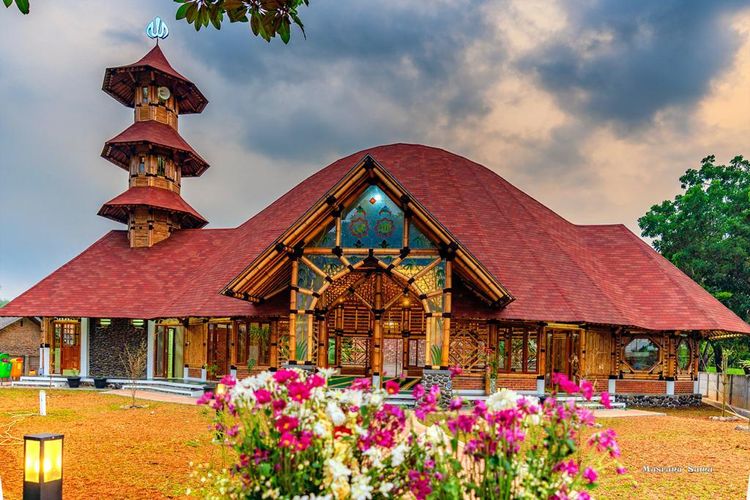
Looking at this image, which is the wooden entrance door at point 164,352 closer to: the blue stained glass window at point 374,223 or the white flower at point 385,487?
the blue stained glass window at point 374,223

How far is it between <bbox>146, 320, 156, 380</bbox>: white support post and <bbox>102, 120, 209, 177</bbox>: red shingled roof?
8.42 meters

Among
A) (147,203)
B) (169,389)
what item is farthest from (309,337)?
(147,203)

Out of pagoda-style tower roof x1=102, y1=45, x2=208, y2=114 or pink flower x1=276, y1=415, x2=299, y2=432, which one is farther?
pagoda-style tower roof x1=102, y1=45, x2=208, y2=114

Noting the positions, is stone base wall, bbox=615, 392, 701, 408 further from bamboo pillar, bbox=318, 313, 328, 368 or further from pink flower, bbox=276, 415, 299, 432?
pink flower, bbox=276, 415, 299, 432

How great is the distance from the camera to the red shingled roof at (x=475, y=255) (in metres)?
18.8

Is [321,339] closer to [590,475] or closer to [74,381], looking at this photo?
[74,381]

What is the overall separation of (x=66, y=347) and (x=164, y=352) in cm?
427

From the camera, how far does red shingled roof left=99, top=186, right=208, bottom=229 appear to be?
2442cm

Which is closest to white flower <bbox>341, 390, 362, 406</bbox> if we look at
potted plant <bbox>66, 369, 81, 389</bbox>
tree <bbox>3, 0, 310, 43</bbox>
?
tree <bbox>3, 0, 310, 43</bbox>

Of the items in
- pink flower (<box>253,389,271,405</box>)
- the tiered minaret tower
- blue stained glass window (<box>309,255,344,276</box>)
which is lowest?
pink flower (<box>253,389,271,405</box>)

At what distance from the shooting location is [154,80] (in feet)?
86.2

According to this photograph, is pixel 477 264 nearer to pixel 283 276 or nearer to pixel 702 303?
pixel 283 276

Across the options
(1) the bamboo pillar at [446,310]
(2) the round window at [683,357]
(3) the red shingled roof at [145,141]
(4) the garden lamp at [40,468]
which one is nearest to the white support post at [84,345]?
(3) the red shingled roof at [145,141]

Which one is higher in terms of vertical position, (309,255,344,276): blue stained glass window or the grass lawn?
(309,255,344,276): blue stained glass window
